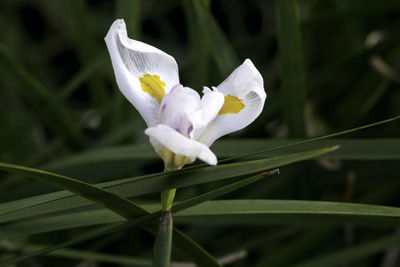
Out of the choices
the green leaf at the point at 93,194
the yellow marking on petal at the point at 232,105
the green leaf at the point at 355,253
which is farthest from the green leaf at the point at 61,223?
the green leaf at the point at 355,253

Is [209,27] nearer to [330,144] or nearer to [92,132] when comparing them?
[330,144]

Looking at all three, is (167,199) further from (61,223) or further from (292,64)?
(292,64)

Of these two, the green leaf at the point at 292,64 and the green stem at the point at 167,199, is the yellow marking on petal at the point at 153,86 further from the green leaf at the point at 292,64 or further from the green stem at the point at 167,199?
the green leaf at the point at 292,64

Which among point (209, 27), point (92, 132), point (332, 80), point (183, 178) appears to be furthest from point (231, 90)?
point (92, 132)

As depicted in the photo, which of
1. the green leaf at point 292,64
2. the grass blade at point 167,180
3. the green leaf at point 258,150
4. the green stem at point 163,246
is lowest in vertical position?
the green stem at point 163,246

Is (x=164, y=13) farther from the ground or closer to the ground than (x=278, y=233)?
farther from the ground

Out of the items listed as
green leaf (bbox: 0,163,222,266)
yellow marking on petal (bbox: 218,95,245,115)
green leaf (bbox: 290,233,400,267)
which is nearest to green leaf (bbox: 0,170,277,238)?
green leaf (bbox: 0,163,222,266)
